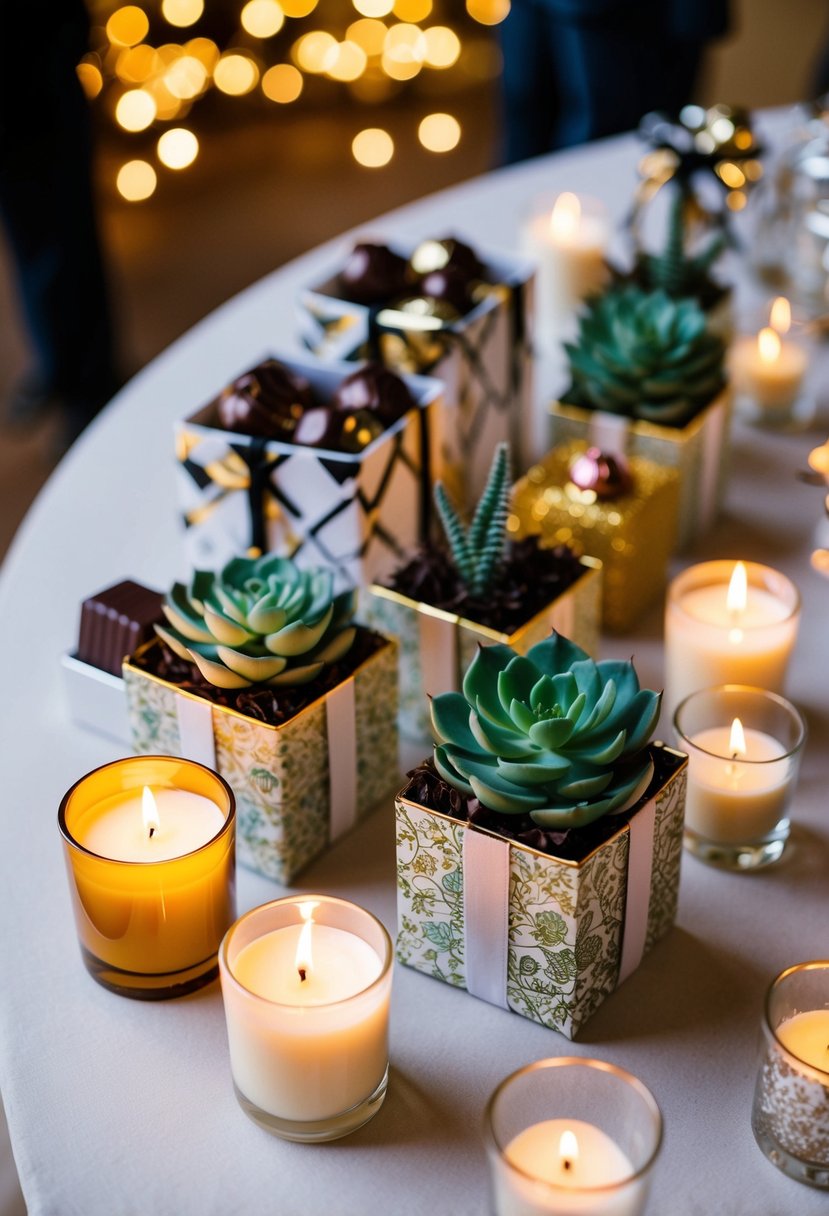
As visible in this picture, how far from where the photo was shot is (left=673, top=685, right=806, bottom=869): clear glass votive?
0.94m

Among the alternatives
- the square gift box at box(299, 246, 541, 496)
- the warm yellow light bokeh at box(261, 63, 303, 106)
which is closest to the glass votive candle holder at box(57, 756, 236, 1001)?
the square gift box at box(299, 246, 541, 496)

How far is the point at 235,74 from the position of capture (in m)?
3.66

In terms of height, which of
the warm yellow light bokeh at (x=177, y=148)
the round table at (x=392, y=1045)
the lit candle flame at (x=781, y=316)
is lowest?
the warm yellow light bokeh at (x=177, y=148)

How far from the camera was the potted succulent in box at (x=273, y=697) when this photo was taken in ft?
2.97

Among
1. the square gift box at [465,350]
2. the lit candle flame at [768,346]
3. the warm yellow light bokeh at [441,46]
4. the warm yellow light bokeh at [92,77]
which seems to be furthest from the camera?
the warm yellow light bokeh at [441,46]

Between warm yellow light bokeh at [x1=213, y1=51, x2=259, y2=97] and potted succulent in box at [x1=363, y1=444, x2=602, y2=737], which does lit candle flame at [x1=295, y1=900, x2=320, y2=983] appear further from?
warm yellow light bokeh at [x1=213, y1=51, x2=259, y2=97]

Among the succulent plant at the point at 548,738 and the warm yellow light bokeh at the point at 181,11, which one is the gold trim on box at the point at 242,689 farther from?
the warm yellow light bokeh at the point at 181,11

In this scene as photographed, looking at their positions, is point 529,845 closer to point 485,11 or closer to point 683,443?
point 683,443

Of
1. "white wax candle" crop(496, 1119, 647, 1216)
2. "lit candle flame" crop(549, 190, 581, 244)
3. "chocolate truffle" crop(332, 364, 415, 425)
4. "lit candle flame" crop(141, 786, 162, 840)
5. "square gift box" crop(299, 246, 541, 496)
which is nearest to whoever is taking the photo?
"white wax candle" crop(496, 1119, 647, 1216)

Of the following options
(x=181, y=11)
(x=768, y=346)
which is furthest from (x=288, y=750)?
(x=181, y=11)

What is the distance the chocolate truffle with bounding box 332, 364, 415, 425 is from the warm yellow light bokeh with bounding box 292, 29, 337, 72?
2.78 meters

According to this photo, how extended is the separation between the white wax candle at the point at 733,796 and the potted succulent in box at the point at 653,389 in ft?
1.13

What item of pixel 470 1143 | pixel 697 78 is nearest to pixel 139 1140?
pixel 470 1143

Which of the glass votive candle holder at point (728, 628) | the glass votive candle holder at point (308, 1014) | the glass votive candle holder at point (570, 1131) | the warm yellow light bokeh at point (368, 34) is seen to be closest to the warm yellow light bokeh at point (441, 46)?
the warm yellow light bokeh at point (368, 34)
